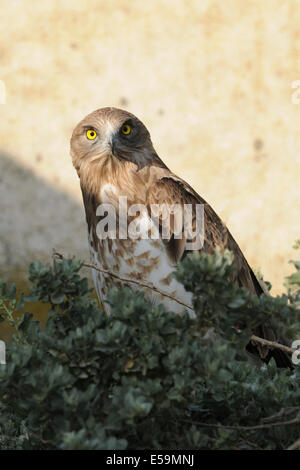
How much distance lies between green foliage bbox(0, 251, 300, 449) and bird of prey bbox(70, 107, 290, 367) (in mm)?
1059

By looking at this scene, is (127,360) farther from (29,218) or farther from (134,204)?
(29,218)

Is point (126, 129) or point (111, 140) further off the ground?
point (126, 129)

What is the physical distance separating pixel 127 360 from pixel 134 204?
141 centimetres

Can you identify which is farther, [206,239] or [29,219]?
[29,219]

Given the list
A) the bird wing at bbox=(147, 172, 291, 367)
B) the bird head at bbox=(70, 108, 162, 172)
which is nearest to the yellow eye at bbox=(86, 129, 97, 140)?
the bird head at bbox=(70, 108, 162, 172)

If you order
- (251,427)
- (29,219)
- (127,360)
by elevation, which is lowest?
(251,427)

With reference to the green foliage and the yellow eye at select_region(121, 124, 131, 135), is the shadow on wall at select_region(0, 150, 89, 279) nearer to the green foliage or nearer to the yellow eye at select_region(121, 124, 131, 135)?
the yellow eye at select_region(121, 124, 131, 135)

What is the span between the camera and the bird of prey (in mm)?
3006

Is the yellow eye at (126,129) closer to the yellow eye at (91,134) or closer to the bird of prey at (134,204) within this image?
the bird of prey at (134,204)

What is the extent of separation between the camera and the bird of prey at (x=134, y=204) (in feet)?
9.86

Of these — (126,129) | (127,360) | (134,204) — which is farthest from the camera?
(126,129)

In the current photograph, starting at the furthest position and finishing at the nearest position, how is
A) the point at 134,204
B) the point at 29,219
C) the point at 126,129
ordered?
the point at 29,219, the point at 126,129, the point at 134,204

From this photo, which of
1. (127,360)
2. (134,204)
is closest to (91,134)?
(134,204)

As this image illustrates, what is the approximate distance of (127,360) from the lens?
1.77m
